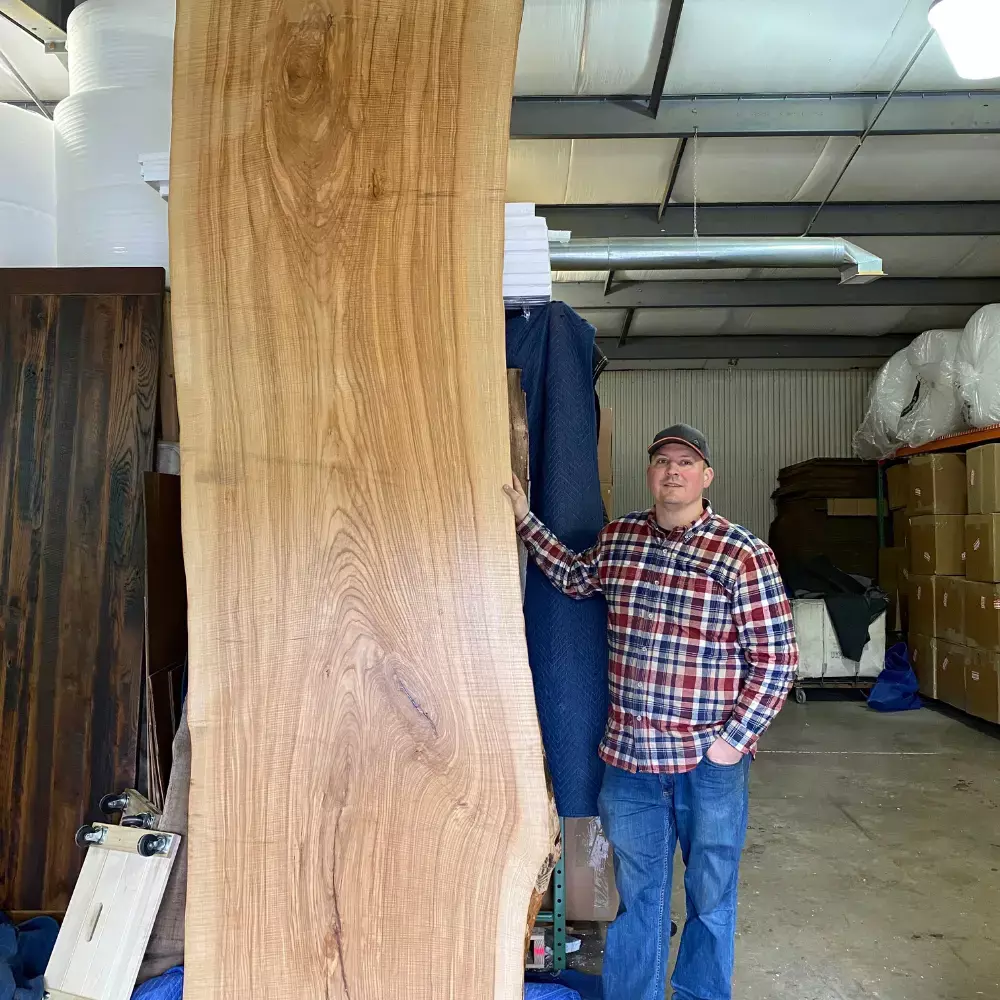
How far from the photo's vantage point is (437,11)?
43.9 inches

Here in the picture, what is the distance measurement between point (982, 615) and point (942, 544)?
709mm

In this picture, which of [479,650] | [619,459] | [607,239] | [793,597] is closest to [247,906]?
[479,650]

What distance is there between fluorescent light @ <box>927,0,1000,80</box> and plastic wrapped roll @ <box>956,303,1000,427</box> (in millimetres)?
2664

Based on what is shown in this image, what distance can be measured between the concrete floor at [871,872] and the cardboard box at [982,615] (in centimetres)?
60

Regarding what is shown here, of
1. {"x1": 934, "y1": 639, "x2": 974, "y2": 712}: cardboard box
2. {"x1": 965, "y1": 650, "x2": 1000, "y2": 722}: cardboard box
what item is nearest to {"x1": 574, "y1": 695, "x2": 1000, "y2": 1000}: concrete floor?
{"x1": 965, "y1": 650, "x2": 1000, "y2": 722}: cardboard box

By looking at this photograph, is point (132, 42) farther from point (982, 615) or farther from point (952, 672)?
point (952, 672)

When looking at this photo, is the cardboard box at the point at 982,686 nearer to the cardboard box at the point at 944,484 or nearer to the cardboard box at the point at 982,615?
the cardboard box at the point at 982,615

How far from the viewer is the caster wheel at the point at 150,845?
1.56m

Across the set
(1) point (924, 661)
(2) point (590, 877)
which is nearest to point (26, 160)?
(2) point (590, 877)

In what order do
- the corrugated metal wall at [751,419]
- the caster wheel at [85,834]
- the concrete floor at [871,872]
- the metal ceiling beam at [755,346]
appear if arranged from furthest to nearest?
the corrugated metal wall at [751,419], the metal ceiling beam at [755,346], the concrete floor at [871,872], the caster wheel at [85,834]

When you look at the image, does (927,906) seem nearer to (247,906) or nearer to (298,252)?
(247,906)

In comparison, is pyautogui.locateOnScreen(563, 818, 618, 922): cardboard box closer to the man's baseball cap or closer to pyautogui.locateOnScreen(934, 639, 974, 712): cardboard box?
the man's baseball cap

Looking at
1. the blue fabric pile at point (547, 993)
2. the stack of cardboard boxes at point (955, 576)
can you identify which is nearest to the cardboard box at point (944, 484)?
the stack of cardboard boxes at point (955, 576)

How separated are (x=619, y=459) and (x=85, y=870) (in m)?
7.73
